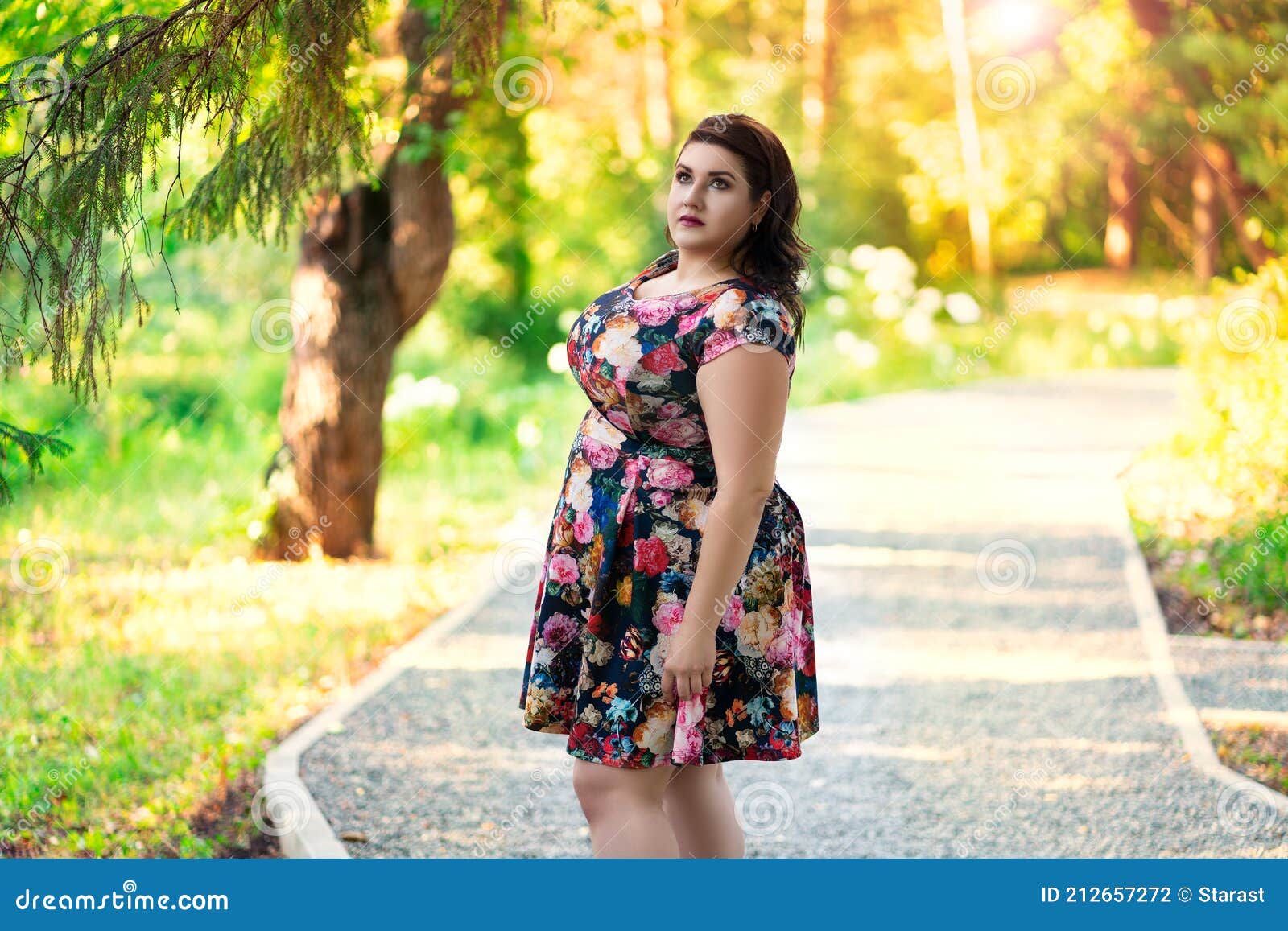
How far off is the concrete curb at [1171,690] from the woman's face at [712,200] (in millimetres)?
2637

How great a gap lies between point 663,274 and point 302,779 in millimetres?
2266

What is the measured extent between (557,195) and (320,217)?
9.28 meters

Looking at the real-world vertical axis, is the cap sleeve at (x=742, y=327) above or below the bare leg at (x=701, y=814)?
above

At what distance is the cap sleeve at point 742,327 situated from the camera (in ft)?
6.89

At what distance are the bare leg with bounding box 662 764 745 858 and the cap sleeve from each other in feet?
2.78

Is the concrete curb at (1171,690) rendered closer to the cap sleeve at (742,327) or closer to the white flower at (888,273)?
the cap sleeve at (742,327)

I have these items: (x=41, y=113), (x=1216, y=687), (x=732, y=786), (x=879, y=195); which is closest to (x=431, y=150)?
(x=41, y=113)

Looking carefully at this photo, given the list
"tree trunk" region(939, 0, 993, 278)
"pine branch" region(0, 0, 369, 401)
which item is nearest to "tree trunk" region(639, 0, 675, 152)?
"tree trunk" region(939, 0, 993, 278)

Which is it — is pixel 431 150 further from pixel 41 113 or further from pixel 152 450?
pixel 152 450

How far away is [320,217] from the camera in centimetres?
588

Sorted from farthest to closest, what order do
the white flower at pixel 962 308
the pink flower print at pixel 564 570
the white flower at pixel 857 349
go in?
the white flower at pixel 857 349, the white flower at pixel 962 308, the pink flower print at pixel 564 570

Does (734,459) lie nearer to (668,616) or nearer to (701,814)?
(668,616)

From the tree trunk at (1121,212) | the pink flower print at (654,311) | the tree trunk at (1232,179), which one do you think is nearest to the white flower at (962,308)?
the tree trunk at (1232,179)

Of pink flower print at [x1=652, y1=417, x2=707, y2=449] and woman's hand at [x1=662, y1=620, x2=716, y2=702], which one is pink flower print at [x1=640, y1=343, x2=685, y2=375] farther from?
woman's hand at [x1=662, y1=620, x2=716, y2=702]
